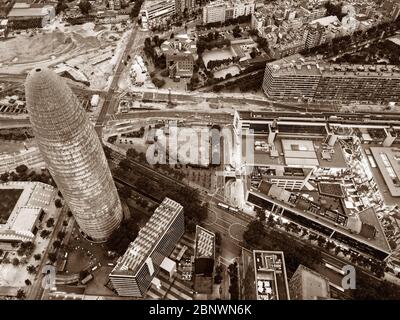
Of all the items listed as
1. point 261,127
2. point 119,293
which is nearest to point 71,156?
point 119,293

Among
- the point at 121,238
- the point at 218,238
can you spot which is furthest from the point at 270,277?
the point at 121,238

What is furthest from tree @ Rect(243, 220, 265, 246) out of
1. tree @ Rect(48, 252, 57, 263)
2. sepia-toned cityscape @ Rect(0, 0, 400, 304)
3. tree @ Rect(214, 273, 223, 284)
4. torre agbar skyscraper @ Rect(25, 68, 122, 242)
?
tree @ Rect(48, 252, 57, 263)

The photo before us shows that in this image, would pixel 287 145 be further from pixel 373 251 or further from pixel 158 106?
pixel 158 106

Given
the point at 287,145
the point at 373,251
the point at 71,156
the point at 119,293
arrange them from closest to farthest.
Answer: the point at 71,156
the point at 119,293
the point at 373,251
the point at 287,145

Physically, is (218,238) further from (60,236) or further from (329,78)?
(329,78)

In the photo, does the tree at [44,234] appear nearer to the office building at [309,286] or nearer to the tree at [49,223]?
the tree at [49,223]

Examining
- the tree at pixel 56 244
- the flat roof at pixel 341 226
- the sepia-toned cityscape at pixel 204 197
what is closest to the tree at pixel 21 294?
the sepia-toned cityscape at pixel 204 197

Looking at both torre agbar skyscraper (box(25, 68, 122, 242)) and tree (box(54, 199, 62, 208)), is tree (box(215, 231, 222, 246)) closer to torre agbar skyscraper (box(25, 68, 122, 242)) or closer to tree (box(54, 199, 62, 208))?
torre agbar skyscraper (box(25, 68, 122, 242))
